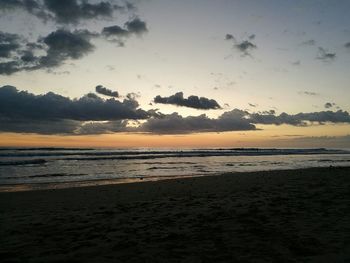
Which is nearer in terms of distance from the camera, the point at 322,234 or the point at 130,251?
the point at 130,251

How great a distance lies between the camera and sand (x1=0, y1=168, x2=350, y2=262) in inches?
246

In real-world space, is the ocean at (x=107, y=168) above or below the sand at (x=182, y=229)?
below

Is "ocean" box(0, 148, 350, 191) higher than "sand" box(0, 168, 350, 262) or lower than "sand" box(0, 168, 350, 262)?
lower

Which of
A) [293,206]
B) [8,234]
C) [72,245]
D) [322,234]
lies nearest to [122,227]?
[72,245]

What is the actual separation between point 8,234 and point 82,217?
7.31 ft

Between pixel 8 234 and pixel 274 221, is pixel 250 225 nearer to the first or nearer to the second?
pixel 274 221

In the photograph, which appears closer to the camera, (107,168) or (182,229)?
(182,229)

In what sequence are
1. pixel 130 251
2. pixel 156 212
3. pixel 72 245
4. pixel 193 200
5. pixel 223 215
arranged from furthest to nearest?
pixel 193 200
pixel 156 212
pixel 223 215
pixel 72 245
pixel 130 251

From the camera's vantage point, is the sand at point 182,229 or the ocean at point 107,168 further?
the ocean at point 107,168

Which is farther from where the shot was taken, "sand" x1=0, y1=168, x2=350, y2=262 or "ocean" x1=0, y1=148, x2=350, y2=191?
"ocean" x1=0, y1=148, x2=350, y2=191

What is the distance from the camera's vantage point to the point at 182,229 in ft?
26.5

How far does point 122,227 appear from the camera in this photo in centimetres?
840

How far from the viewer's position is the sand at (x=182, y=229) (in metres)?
6.25

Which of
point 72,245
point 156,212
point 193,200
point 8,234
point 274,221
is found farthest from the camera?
point 193,200
